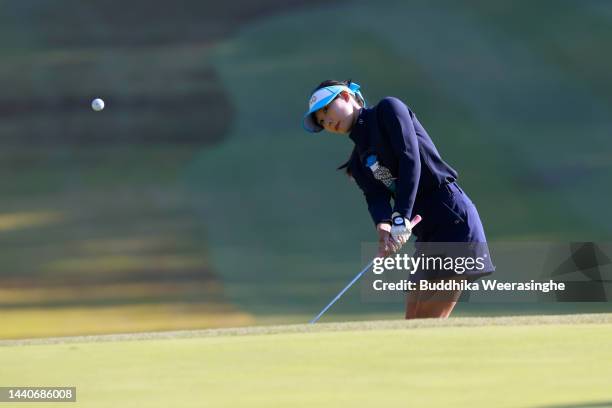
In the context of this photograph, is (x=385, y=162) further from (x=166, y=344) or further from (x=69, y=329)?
(x=69, y=329)

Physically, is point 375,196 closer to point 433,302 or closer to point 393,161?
point 393,161

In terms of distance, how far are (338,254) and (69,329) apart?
1659 millimetres

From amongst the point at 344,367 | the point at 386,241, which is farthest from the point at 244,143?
the point at 344,367

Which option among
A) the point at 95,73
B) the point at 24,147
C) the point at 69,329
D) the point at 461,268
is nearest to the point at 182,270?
the point at 69,329

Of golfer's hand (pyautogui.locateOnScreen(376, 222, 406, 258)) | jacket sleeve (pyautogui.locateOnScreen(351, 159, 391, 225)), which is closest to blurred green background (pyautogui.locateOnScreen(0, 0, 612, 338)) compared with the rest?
jacket sleeve (pyautogui.locateOnScreen(351, 159, 391, 225))

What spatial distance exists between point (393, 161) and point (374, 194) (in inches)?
5.2

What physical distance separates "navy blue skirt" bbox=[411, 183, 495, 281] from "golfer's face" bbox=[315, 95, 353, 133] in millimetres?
293

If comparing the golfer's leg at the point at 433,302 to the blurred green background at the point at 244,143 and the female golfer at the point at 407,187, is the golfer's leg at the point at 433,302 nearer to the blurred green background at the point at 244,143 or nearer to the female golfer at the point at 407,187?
the female golfer at the point at 407,187

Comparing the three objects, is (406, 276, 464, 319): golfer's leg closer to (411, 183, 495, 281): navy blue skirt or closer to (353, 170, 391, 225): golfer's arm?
(411, 183, 495, 281): navy blue skirt

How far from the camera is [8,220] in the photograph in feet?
25.7

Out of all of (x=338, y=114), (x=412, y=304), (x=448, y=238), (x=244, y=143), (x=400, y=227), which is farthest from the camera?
(x=244, y=143)

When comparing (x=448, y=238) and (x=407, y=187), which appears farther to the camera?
(x=448, y=238)

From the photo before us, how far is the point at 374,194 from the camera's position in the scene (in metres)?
3.37

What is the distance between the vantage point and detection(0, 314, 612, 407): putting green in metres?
2.24
